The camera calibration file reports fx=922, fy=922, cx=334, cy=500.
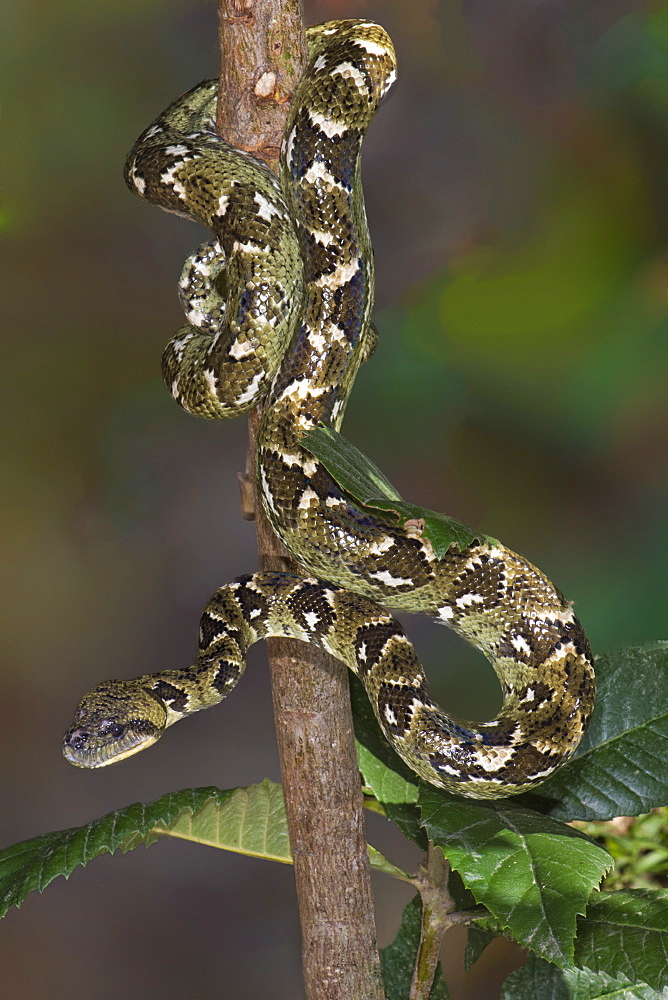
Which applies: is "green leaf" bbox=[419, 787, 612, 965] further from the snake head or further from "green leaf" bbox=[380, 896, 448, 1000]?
the snake head

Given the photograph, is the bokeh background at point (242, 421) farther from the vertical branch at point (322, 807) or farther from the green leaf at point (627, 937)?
the green leaf at point (627, 937)

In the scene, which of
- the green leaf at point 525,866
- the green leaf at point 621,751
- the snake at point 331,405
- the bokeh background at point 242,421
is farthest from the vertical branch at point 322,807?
the bokeh background at point 242,421

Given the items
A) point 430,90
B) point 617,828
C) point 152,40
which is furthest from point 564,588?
point 152,40

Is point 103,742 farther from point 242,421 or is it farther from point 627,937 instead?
point 242,421

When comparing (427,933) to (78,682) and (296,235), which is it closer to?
(296,235)

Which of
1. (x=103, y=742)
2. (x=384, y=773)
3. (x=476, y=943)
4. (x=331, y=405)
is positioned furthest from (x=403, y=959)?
(x=331, y=405)

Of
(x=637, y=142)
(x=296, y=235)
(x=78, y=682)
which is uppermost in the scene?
(x=637, y=142)

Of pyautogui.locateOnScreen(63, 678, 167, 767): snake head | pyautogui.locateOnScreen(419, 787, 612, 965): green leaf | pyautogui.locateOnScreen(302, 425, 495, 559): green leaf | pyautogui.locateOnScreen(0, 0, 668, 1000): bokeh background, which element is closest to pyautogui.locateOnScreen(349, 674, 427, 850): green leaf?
pyautogui.locateOnScreen(419, 787, 612, 965): green leaf
